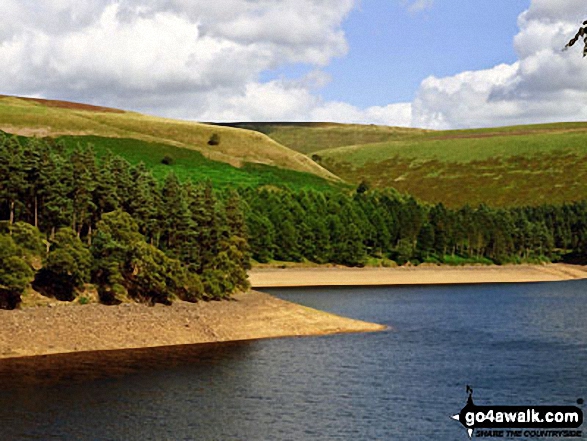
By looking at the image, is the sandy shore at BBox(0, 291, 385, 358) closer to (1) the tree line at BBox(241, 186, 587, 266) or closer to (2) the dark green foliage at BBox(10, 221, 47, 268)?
(2) the dark green foliage at BBox(10, 221, 47, 268)

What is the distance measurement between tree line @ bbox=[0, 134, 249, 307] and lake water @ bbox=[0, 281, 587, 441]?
11.4 m

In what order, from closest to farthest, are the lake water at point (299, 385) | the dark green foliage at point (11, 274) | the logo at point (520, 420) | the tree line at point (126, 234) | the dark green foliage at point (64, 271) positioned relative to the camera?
the logo at point (520, 420), the lake water at point (299, 385), the dark green foliage at point (11, 274), the dark green foliage at point (64, 271), the tree line at point (126, 234)

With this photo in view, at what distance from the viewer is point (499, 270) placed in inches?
7259

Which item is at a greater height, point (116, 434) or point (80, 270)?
point (80, 270)

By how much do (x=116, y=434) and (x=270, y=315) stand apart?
138 feet

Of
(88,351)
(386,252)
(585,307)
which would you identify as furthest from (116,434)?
(386,252)

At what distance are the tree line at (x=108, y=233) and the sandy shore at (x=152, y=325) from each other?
2.96 meters

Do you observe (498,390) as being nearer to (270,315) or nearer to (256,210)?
(270,315)

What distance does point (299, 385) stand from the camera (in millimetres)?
59406

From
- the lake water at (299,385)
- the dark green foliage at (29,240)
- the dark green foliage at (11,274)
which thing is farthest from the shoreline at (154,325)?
the dark green foliage at (29,240)

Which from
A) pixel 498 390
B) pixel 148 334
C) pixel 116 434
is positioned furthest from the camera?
pixel 148 334

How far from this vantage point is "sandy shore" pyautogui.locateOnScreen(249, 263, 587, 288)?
15375cm

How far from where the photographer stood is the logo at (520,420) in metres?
46.2

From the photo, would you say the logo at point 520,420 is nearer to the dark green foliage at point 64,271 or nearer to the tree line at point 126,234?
the tree line at point 126,234
